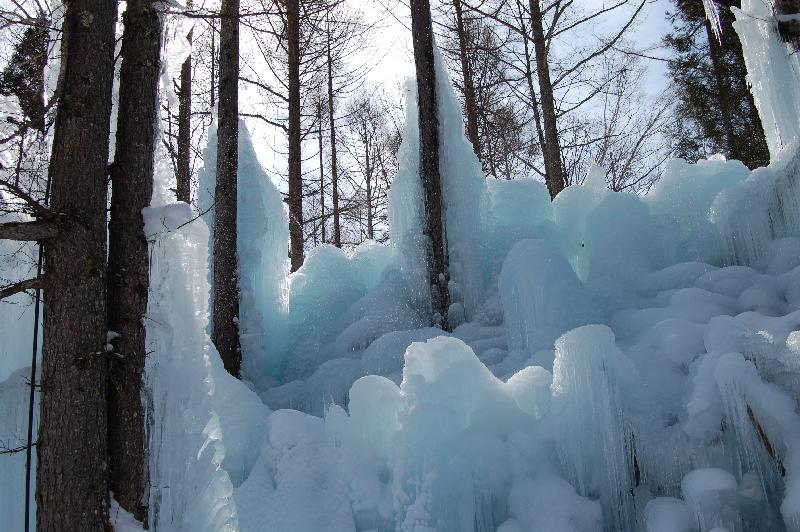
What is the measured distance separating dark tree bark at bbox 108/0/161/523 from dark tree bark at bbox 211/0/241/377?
2740 mm

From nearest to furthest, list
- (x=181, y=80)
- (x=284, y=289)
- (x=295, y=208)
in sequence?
(x=284, y=289)
(x=295, y=208)
(x=181, y=80)

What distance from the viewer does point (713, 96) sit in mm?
12836

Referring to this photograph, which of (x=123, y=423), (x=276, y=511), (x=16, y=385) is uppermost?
(x=16, y=385)

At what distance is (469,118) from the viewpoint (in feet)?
35.4

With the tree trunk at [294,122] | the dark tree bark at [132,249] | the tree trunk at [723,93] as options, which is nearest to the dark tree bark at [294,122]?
the tree trunk at [294,122]

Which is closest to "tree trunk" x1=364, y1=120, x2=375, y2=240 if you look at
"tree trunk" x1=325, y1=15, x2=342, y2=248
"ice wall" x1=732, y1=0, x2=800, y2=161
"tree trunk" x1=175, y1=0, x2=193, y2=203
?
"tree trunk" x1=325, y1=15, x2=342, y2=248

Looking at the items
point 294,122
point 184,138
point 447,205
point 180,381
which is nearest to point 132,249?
point 180,381

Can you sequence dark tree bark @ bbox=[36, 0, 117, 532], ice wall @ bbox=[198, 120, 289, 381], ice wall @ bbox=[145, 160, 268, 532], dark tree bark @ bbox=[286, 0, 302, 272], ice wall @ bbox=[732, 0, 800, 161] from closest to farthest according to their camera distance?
dark tree bark @ bbox=[36, 0, 117, 532]
ice wall @ bbox=[145, 160, 268, 532]
ice wall @ bbox=[732, 0, 800, 161]
ice wall @ bbox=[198, 120, 289, 381]
dark tree bark @ bbox=[286, 0, 302, 272]

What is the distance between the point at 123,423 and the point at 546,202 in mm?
5270

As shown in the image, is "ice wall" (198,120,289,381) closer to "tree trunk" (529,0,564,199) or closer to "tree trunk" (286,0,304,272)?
"tree trunk" (286,0,304,272)

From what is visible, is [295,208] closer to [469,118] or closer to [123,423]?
[469,118]

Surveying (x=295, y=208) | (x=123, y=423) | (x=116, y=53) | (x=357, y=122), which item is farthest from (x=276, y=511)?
(x=357, y=122)

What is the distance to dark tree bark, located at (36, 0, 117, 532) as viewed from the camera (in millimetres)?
2629

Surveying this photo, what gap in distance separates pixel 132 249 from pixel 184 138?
739cm
